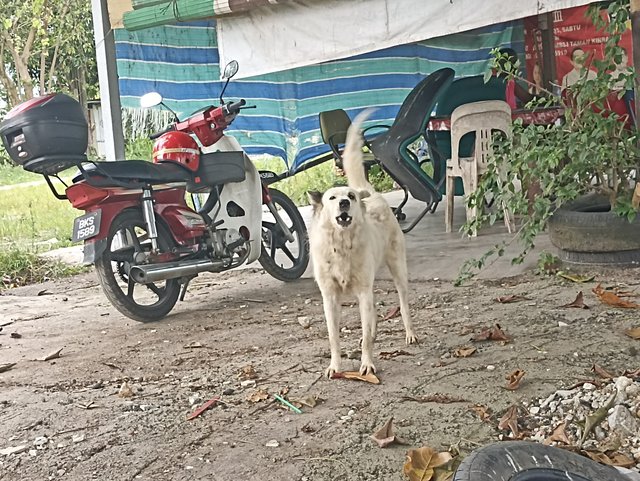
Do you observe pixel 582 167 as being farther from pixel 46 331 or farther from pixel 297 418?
pixel 46 331

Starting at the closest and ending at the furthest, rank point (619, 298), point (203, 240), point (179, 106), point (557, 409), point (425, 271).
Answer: point (557, 409)
point (619, 298)
point (203, 240)
point (425, 271)
point (179, 106)

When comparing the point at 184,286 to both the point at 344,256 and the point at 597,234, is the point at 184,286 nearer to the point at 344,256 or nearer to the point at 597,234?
the point at 344,256

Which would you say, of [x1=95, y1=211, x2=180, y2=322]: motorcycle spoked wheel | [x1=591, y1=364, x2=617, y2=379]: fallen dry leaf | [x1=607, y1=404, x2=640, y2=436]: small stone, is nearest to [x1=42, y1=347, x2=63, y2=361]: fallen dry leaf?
[x1=95, y1=211, x2=180, y2=322]: motorcycle spoked wheel

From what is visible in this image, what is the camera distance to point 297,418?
3.61 m

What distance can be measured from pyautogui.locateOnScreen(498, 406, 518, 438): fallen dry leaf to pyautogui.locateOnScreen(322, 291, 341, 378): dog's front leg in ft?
3.44

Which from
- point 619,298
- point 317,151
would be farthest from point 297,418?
point 317,151

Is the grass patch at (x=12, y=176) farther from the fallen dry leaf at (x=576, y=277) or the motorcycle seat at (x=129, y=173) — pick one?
the fallen dry leaf at (x=576, y=277)

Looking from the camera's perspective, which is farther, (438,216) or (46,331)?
(438,216)

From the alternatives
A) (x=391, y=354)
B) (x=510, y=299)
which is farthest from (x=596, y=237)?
(x=391, y=354)

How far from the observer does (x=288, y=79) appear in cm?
855

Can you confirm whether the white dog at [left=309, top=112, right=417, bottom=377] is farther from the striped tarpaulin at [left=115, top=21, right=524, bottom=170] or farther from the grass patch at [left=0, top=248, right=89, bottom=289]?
the grass patch at [left=0, top=248, right=89, bottom=289]

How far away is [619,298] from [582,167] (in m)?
0.96

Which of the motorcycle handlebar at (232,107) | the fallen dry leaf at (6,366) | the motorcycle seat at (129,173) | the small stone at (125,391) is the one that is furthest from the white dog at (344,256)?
the motorcycle handlebar at (232,107)

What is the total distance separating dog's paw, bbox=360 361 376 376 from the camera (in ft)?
13.5
